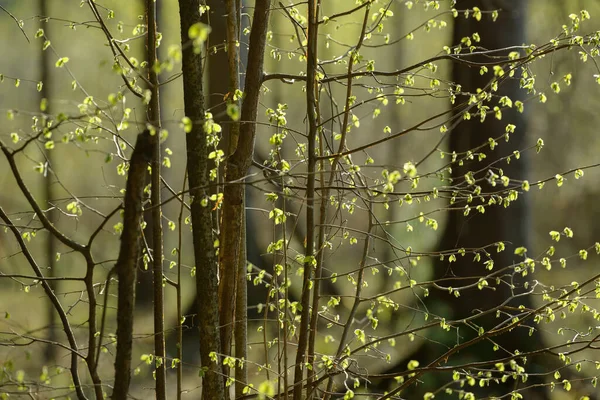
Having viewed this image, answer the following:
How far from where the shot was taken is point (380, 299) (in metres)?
2.57

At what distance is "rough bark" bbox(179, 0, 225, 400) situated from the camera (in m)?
2.25

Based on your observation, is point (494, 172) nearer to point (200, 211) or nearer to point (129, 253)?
point (200, 211)

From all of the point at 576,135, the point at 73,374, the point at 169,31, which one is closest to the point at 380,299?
the point at 73,374

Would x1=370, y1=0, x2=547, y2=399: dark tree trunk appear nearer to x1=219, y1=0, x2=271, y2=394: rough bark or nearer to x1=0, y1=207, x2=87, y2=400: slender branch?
x1=219, y1=0, x2=271, y2=394: rough bark

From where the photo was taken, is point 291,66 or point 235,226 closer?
point 235,226

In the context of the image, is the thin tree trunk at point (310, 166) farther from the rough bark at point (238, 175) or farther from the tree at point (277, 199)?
the rough bark at point (238, 175)

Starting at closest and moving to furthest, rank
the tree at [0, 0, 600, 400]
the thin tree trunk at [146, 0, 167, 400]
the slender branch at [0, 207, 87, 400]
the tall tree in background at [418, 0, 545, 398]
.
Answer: the tree at [0, 0, 600, 400], the slender branch at [0, 207, 87, 400], the thin tree trunk at [146, 0, 167, 400], the tall tree in background at [418, 0, 545, 398]

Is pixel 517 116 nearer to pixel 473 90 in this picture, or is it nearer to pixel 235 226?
pixel 473 90

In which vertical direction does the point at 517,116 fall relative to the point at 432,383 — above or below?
above

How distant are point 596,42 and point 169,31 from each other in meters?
11.1

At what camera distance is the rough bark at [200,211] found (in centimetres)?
225

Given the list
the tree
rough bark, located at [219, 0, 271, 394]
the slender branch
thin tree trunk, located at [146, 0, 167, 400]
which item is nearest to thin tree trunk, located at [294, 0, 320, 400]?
the tree

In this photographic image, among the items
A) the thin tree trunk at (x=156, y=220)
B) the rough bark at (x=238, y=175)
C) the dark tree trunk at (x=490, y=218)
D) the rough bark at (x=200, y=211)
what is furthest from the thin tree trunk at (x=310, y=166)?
the dark tree trunk at (x=490, y=218)

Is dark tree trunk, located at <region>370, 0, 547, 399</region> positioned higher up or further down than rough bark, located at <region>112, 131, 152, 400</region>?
higher up
